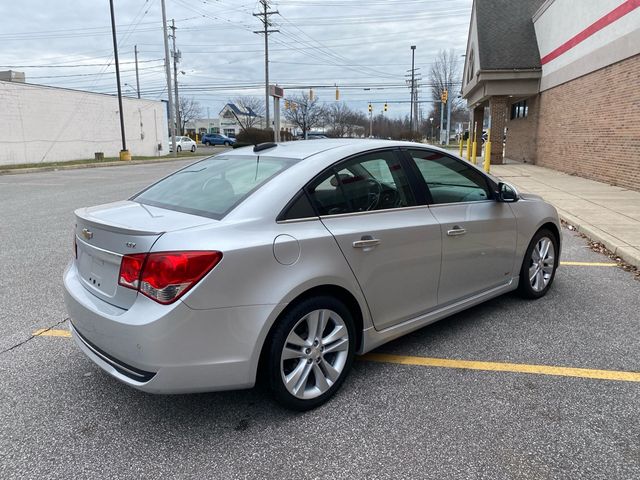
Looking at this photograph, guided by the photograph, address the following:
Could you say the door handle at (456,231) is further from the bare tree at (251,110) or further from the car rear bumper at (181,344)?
the bare tree at (251,110)

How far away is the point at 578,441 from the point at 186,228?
2382mm

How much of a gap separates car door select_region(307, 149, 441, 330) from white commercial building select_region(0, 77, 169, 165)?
93.3ft

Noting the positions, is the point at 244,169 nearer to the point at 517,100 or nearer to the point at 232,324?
the point at 232,324

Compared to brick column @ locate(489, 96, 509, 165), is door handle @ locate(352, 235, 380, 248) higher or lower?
lower

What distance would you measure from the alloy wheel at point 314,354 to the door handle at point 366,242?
0.45 metres

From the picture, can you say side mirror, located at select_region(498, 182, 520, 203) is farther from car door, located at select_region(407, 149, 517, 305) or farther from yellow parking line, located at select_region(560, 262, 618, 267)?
yellow parking line, located at select_region(560, 262, 618, 267)

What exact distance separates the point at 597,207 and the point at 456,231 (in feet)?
25.7

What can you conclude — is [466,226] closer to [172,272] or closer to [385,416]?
[385,416]

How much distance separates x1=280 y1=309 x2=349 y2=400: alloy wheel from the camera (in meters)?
2.83

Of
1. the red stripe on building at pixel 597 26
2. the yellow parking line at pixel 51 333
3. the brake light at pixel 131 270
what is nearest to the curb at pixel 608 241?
the brake light at pixel 131 270

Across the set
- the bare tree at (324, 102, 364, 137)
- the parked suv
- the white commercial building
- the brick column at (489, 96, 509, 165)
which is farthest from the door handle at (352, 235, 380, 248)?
the bare tree at (324, 102, 364, 137)

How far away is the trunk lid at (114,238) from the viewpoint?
104 inches

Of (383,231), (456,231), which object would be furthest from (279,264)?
(456,231)

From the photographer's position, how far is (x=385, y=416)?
9.50ft
